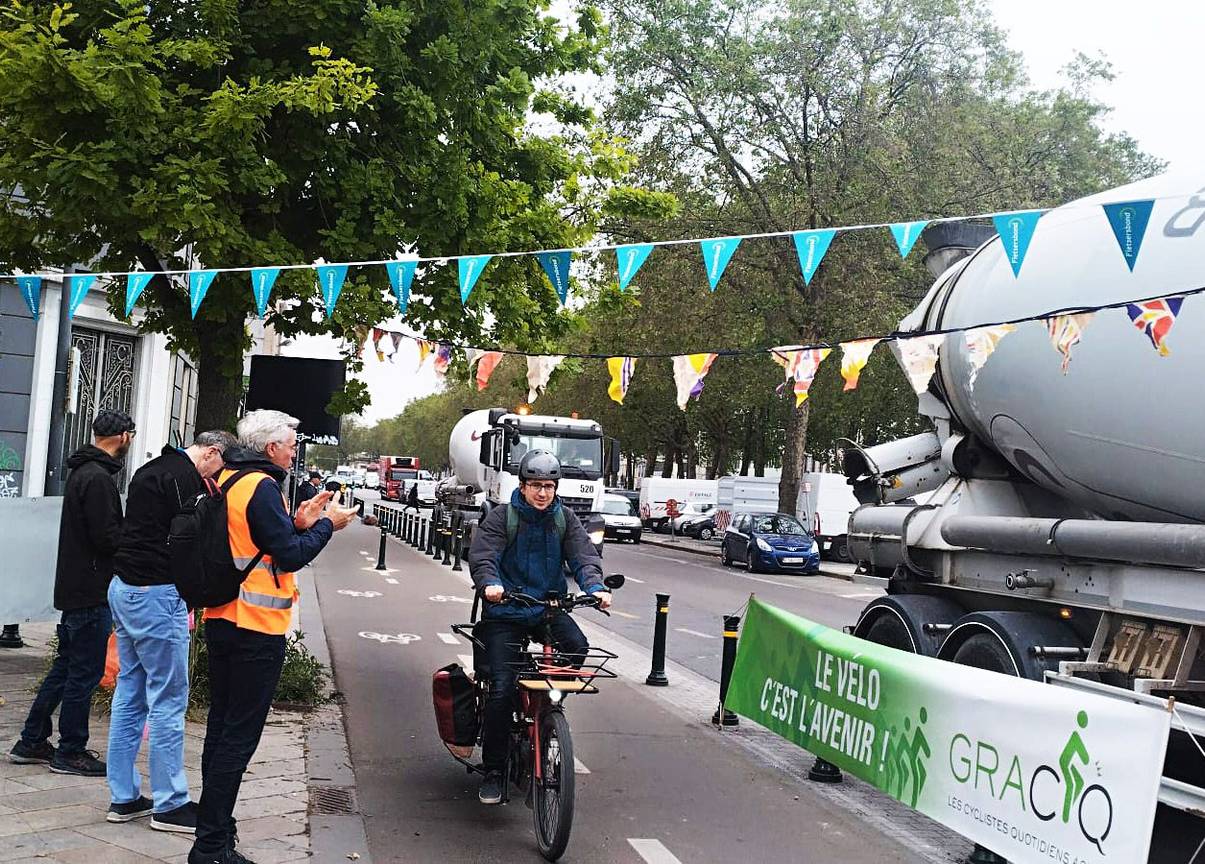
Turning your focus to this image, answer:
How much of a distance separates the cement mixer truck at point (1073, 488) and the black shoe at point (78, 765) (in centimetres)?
497

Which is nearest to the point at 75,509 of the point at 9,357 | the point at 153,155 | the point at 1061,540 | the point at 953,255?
the point at 153,155

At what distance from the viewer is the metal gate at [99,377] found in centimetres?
1531

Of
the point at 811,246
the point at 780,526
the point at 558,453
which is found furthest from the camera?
the point at 780,526

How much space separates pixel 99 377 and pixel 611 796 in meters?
11.4

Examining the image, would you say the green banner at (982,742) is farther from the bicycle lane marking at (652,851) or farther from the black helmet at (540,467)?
the black helmet at (540,467)

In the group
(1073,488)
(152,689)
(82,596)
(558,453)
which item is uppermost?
(558,453)

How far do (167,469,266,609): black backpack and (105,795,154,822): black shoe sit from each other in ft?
4.45

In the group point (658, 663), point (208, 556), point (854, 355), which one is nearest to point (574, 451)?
point (658, 663)

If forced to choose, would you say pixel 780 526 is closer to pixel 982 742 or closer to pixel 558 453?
pixel 558 453

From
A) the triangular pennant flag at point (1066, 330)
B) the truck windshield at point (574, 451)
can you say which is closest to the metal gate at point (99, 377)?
the truck windshield at point (574, 451)

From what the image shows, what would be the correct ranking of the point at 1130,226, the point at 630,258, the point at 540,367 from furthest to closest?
the point at 540,367
the point at 630,258
the point at 1130,226

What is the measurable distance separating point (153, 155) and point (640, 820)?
5497 millimetres

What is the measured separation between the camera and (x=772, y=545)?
31250 mm

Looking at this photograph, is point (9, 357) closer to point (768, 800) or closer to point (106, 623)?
point (106, 623)
